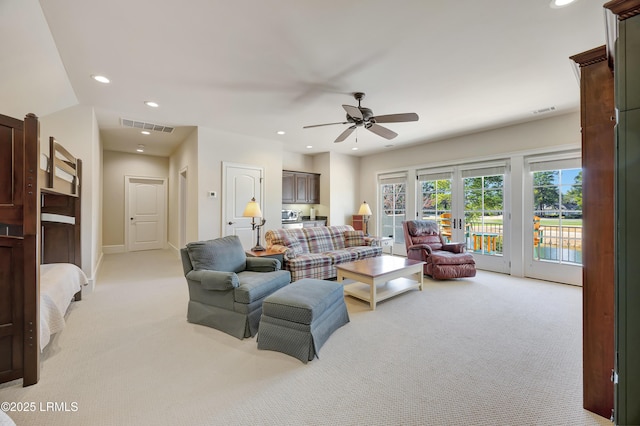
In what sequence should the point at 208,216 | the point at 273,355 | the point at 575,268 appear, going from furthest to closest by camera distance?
the point at 208,216 → the point at 575,268 → the point at 273,355

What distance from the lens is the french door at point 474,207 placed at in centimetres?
505

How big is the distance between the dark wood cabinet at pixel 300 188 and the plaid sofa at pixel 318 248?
6.84 ft

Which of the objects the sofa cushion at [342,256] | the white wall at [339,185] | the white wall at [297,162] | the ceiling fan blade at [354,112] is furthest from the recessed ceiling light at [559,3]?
the white wall at [297,162]

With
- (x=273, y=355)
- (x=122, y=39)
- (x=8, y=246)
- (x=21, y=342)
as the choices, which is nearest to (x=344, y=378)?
(x=273, y=355)

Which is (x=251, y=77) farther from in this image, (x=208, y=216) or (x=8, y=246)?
(x=208, y=216)

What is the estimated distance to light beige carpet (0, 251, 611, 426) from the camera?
1.59 m

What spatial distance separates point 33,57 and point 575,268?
7.27m

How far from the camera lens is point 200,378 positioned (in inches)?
75.7

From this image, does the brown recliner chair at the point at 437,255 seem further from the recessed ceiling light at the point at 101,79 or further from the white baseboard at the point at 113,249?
the white baseboard at the point at 113,249

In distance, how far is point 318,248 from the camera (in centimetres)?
468

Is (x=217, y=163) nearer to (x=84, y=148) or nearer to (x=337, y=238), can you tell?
(x=84, y=148)

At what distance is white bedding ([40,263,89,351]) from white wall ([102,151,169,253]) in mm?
4703

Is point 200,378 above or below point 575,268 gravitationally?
below

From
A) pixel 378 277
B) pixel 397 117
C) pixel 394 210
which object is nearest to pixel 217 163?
pixel 397 117
